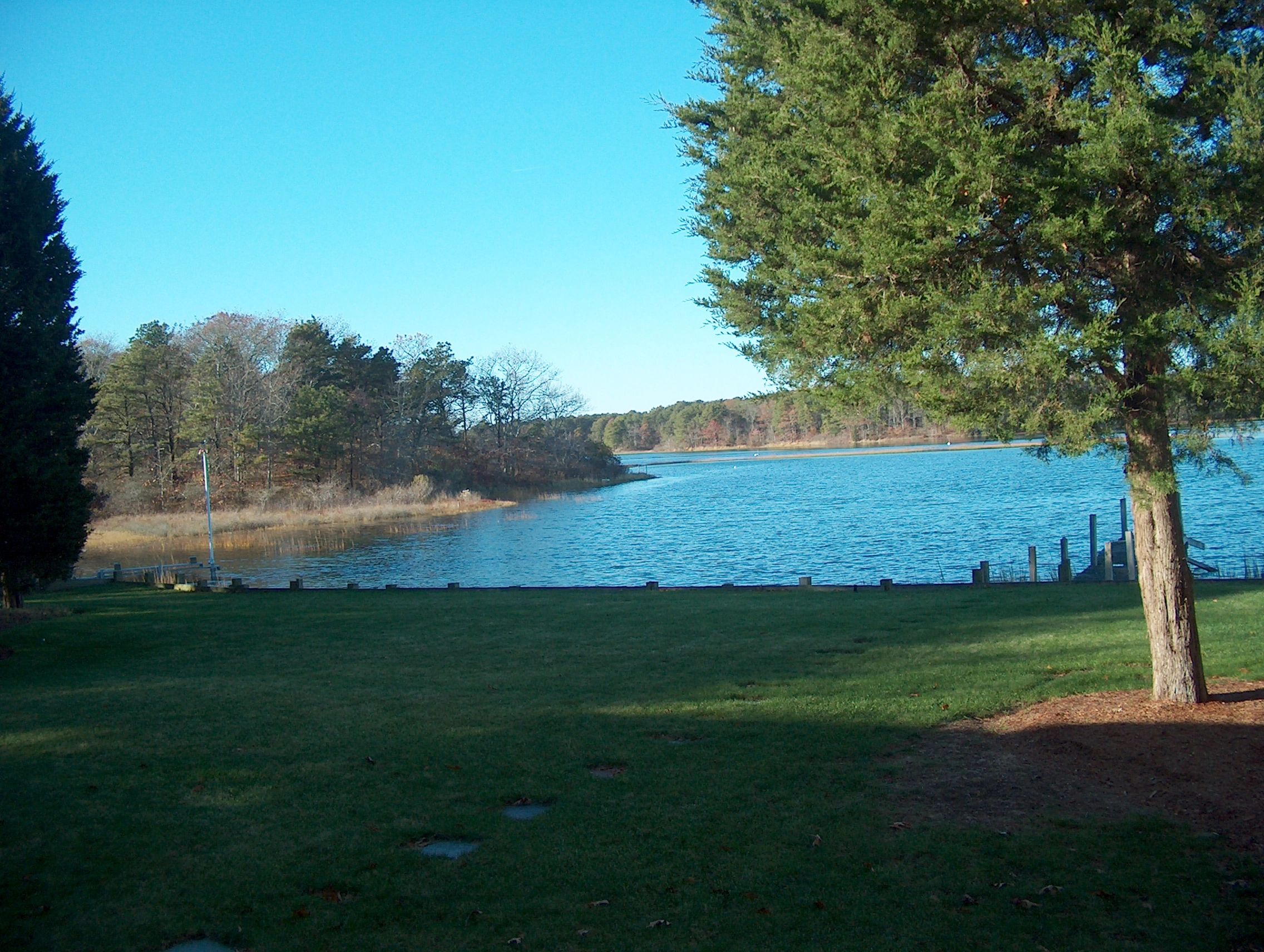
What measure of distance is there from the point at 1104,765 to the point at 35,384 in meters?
15.9

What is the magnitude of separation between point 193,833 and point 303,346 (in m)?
63.4

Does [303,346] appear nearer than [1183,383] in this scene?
No

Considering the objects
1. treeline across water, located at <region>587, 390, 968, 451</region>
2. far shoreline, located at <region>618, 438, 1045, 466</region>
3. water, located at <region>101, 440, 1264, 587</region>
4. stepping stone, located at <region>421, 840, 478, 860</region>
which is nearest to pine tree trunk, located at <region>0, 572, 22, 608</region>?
water, located at <region>101, 440, 1264, 587</region>

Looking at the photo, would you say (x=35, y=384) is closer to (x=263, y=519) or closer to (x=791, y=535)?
(x=791, y=535)

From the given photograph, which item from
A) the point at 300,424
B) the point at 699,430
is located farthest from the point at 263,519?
the point at 699,430

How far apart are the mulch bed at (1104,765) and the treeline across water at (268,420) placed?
45856mm

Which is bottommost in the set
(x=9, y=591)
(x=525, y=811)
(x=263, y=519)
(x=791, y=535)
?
(x=791, y=535)

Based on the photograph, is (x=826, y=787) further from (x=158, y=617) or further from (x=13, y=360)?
(x=13, y=360)

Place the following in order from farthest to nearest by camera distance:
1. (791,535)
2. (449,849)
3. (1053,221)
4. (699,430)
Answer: (699,430) → (791,535) → (1053,221) → (449,849)

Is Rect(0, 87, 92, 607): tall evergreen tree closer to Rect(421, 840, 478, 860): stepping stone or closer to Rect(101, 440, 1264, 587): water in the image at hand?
Rect(101, 440, 1264, 587): water

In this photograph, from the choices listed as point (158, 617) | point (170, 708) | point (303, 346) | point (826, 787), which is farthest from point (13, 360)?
point (303, 346)

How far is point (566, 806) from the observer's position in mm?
5898

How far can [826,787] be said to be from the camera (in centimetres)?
618

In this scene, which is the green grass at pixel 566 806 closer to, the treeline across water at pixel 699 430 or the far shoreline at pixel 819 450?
the far shoreline at pixel 819 450
